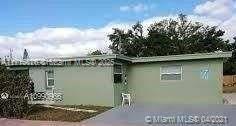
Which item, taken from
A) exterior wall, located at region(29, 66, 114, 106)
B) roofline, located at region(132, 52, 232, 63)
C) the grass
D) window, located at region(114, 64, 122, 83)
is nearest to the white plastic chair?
exterior wall, located at region(29, 66, 114, 106)

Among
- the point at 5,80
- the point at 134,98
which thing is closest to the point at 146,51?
the point at 134,98

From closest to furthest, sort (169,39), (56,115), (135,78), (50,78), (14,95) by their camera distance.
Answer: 1. (56,115)
2. (14,95)
3. (50,78)
4. (135,78)
5. (169,39)

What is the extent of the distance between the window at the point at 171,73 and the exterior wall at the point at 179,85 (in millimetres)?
197

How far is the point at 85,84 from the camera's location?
19.4m

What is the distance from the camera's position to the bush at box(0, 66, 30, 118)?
1496 cm

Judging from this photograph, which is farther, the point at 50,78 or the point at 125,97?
the point at 50,78

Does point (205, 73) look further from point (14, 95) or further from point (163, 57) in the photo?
point (14, 95)

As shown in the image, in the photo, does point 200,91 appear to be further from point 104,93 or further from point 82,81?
point 82,81

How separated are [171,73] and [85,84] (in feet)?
15.0

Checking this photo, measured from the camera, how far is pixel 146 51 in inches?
1817

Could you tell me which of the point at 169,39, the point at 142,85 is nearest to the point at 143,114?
the point at 142,85

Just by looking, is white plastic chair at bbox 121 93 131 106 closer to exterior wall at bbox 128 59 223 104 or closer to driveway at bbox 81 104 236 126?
exterior wall at bbox 128 59 223 104

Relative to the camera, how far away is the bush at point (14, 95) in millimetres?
14961

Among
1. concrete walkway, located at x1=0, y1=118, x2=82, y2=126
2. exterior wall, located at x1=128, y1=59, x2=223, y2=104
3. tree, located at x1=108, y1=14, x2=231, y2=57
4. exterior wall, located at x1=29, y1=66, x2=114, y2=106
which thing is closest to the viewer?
concrete walkway, located at x1=0, y1=118, x2=82, y2=126
